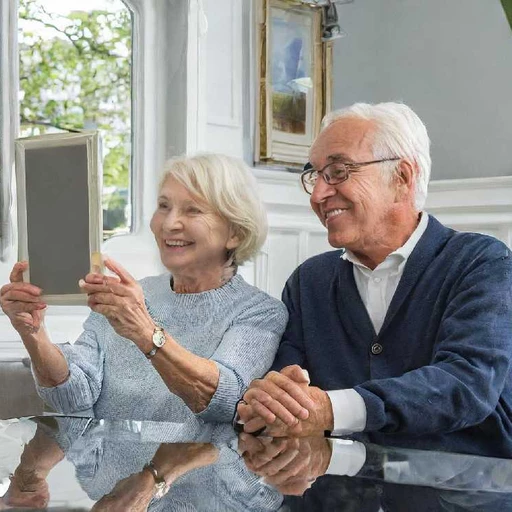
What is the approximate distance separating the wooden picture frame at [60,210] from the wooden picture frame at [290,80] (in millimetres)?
2059

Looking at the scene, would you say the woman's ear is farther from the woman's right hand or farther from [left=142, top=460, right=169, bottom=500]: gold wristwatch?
[left=142, top=460, right=169, bottom=500]: gold wristwatch

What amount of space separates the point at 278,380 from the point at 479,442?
1.33 ft

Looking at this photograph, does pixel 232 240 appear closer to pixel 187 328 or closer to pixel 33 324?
pixel 187 328

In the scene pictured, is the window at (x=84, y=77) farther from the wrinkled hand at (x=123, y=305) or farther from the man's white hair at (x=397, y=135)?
the wrinkled hand at (x=123, y=305)

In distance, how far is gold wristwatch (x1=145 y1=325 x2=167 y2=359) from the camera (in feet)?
5.46

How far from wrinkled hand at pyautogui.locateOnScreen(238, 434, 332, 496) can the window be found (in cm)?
174

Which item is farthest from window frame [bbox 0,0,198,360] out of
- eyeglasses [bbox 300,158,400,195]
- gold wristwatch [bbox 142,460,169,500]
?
gold wristwatch [bbox 142,460,169,500]

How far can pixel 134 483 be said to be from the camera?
104 centimetres

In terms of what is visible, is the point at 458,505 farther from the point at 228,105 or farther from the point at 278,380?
the point at 228,105

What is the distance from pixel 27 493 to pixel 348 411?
73cm

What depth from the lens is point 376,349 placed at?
1796 millimetres

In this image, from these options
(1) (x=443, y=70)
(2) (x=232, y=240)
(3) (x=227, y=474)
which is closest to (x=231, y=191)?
(2) (x=232, y=240)

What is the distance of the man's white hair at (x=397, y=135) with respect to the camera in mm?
1893

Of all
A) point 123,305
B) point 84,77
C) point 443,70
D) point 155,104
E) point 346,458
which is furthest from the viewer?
point 443,70
